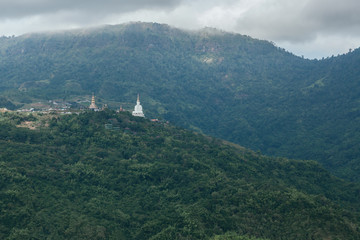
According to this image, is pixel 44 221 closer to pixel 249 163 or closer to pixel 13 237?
pixel 13 237

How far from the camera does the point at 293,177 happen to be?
104 m

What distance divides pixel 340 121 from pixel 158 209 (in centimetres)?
13247

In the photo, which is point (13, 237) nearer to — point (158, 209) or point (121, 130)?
point (158, 209)

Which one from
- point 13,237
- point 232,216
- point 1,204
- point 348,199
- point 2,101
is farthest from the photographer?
point 2,101

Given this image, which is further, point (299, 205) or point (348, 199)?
point (348, 199)

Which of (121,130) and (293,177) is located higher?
(121,130)

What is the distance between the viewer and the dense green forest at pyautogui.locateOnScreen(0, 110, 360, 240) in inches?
2506

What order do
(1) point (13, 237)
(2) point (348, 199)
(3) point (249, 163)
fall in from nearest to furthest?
(1) point (13, 237) → (2) point (348, 199) → (3) point (249, 163)

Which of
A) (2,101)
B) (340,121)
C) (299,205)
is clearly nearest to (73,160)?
(299,205)

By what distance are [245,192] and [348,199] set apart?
3478cm

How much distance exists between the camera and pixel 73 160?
284 feet

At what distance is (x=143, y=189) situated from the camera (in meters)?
80.1

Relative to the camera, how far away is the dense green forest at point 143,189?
A: 209 feet

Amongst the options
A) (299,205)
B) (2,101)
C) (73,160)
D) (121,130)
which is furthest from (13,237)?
(2,101)
